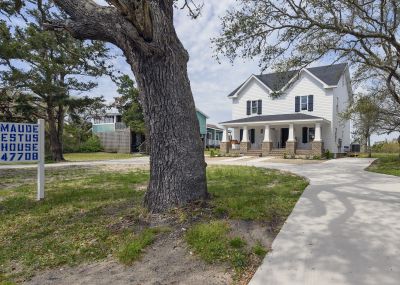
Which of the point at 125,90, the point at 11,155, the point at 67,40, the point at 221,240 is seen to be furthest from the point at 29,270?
the point at 125,90

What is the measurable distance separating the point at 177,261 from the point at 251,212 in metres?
2.00

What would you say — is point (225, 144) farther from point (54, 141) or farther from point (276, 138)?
point (54, 141)

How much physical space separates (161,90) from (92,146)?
34.4m

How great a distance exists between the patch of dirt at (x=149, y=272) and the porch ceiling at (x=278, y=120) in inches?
921

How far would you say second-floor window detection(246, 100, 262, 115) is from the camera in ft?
101

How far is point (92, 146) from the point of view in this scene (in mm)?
37750

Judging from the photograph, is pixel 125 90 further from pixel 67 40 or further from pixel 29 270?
pixel 29 270

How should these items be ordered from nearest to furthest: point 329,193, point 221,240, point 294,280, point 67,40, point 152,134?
1. point 294,280
2. point 221,240
3. point 152,134
4. point 329,193
5. point 67,40

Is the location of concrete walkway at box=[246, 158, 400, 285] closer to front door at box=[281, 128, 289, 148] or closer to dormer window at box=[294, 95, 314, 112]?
dormer window at box=[294, 95, 314, 112]

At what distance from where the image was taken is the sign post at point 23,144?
7.20 m

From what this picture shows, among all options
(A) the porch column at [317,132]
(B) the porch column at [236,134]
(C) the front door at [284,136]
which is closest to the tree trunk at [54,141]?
(B) the porch column at [236,134]

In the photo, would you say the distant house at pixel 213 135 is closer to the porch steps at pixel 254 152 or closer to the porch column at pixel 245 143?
the porch column at pixel 245 143

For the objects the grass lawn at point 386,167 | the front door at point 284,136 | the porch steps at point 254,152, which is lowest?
the grass lawn at point 386,167

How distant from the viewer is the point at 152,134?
5441mm
